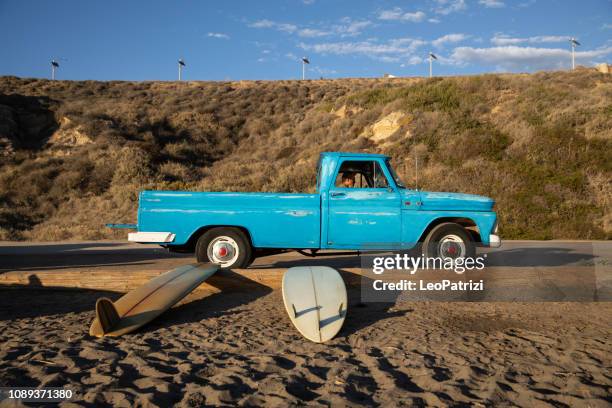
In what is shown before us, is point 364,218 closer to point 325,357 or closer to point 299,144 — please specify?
point 325,357

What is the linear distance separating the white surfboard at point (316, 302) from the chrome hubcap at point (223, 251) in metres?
1.58

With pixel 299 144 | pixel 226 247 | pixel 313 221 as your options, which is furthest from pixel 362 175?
pixel 299 144

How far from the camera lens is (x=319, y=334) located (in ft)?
11.0

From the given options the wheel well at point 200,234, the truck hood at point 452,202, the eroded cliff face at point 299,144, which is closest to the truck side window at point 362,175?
the truck hood at point 452,202

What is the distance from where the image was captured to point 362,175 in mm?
6066

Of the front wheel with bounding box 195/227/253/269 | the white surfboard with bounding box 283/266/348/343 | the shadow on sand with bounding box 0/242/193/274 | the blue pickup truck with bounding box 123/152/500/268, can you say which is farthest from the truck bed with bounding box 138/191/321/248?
the shadow on sand with bounding box 0/242/193/274

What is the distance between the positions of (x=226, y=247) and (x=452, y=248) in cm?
320

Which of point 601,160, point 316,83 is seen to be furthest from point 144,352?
point 316,83

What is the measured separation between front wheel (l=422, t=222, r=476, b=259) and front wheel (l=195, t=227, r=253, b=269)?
254 cm

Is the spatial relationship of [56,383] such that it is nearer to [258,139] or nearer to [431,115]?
[431,115]

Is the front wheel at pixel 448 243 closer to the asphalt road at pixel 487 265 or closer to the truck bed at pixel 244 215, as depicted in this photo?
the asphalt road at pixel 487 265

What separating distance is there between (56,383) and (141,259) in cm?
584

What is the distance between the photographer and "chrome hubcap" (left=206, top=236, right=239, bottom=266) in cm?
563

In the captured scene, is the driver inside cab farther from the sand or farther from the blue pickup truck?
the sand
